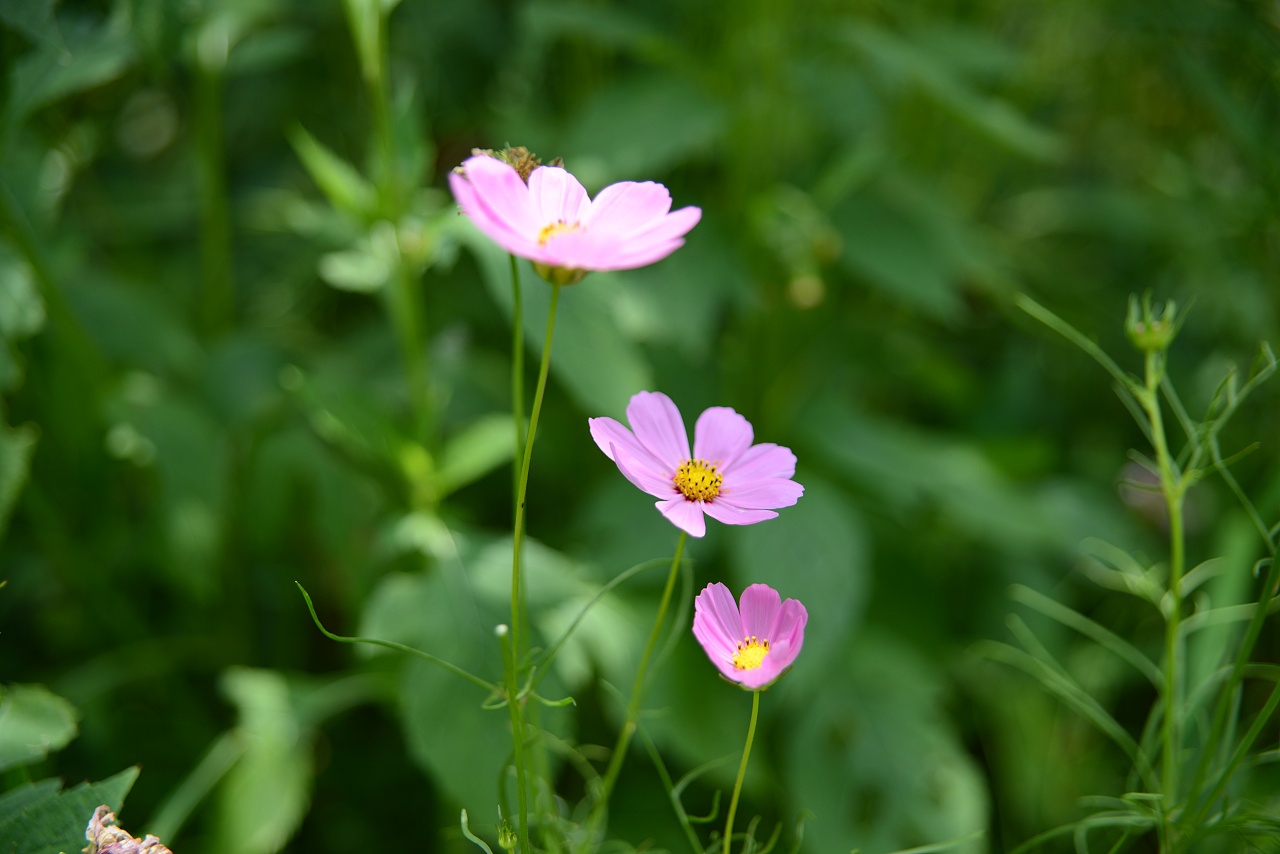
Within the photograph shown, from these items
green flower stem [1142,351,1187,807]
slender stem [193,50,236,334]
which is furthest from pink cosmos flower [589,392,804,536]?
slender stem [193,50,236,334]

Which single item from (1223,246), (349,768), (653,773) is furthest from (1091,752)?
→ (349,768)

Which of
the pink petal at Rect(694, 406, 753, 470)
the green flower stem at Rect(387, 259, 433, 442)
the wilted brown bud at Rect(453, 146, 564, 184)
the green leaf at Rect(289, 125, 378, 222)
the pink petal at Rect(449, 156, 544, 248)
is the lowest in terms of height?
the green flower stem at Rect(387, 259, 433, 442)

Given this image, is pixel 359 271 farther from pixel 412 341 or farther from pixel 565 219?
pixel 565 219

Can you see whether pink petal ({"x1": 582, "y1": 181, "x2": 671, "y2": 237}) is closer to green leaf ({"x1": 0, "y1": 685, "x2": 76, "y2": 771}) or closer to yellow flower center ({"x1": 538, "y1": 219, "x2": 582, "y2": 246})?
yellow flower center ({"x1": 538, "y1": 219, "x2": 582, "y2": 246})

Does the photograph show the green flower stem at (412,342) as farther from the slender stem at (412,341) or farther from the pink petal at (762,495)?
the pink petal at (762,495)

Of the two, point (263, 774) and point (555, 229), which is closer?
point (555, 229)

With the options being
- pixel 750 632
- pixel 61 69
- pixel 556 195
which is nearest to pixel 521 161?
pixel 556 195

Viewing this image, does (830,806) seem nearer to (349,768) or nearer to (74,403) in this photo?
(349,768)
